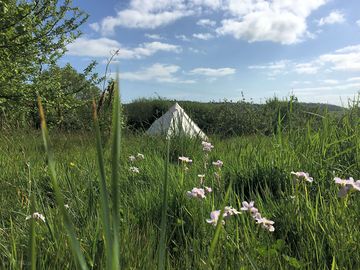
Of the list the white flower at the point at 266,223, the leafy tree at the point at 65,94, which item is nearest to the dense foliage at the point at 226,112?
the leafy tree at the point at 65,94

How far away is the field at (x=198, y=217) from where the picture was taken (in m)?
1.67

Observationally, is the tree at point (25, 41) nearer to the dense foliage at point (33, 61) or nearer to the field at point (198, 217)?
the dense foliage at point (33, 61)

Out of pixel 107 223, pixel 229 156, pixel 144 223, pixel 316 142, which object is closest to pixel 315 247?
pixel 144 223

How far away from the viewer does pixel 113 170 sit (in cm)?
63

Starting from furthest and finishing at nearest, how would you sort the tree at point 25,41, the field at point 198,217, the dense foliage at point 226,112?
1. the dense foliage at point 226,112
2. the tree at point 25,41
3. the field at point 198,217

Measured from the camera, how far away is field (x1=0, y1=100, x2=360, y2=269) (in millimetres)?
1669

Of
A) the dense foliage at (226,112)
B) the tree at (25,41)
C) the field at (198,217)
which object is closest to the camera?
the field at (198,217)

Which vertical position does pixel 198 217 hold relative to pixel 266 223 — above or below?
below

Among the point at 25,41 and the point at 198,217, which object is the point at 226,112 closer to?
the point at 25,41

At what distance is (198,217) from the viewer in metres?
2.36

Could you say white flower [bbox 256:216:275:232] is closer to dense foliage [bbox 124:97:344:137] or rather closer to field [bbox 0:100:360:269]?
field [bbox 0:100:360:269]

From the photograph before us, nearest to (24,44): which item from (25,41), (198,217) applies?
(25,41)

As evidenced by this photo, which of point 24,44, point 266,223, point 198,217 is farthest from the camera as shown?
point 24,44

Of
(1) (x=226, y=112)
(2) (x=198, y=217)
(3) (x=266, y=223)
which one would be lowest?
(2) (x=198, y=217)
